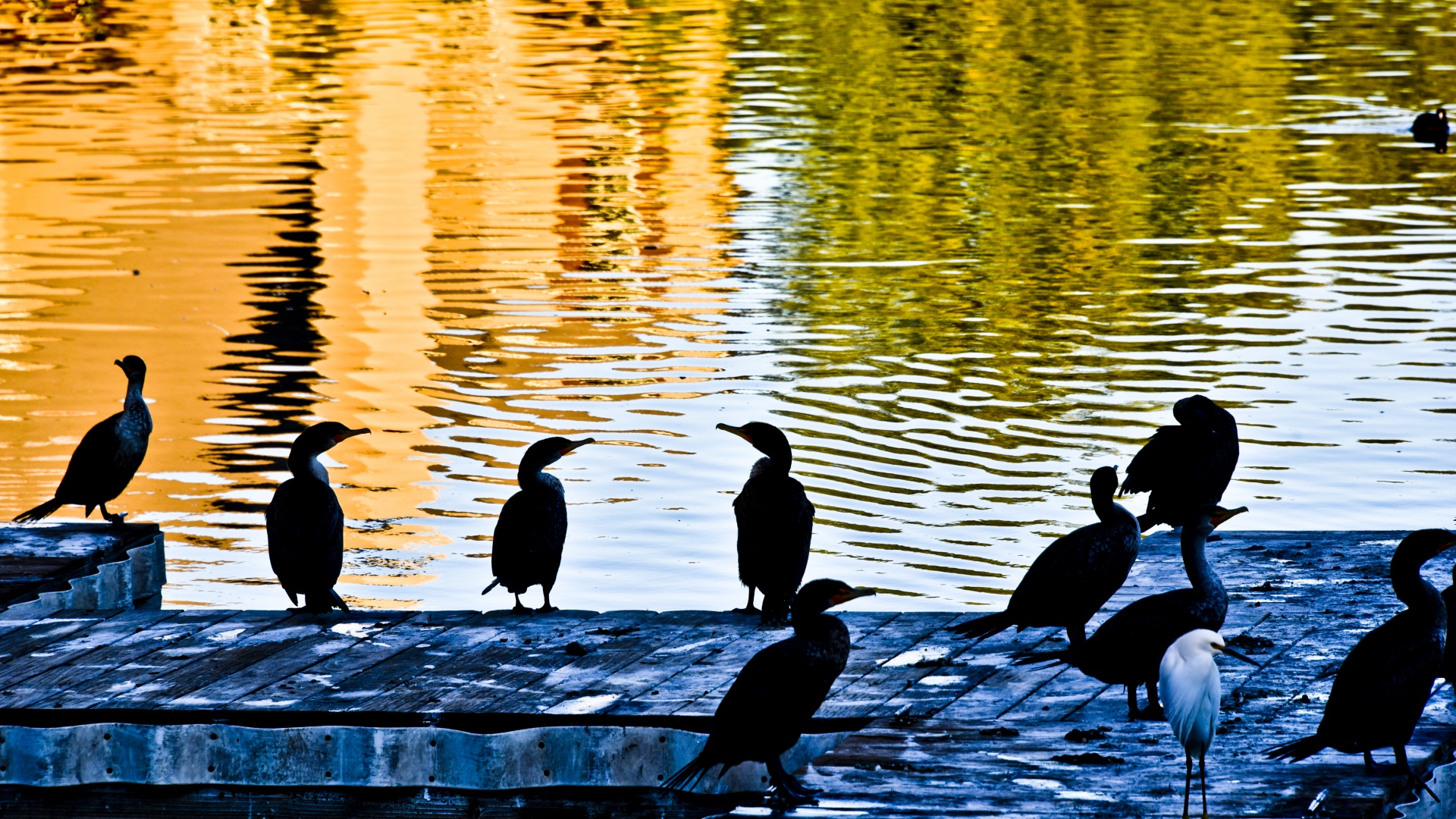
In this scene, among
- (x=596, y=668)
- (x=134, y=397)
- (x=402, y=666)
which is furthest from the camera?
(x=134, y=397)

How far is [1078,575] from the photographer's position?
8.59 meters

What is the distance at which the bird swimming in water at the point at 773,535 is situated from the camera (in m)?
9.80

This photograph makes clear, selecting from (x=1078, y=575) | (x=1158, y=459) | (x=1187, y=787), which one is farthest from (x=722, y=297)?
(x=1187, y=787)

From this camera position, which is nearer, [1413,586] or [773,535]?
[1413,586]

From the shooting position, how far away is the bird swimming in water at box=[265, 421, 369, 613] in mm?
10344

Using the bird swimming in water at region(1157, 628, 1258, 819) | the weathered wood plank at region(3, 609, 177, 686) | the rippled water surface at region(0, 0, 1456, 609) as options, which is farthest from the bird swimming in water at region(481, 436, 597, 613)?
the bird swimming in water at region(1157, 628, 1258, 819)

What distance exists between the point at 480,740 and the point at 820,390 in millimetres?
10298

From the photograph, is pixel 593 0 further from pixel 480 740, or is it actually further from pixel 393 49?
pixel 480 740

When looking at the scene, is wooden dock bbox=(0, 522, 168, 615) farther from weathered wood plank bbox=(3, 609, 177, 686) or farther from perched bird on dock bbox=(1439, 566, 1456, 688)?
perched bird on dock bbox=(1439, 566, 1456, 688)

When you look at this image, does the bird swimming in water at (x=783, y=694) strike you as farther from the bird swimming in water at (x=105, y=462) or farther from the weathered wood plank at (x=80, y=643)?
the bird swimming in water at (x=105, y=462)

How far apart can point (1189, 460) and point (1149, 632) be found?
3.51m

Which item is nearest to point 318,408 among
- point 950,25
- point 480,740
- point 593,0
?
point 480,740

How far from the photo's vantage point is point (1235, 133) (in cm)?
3359

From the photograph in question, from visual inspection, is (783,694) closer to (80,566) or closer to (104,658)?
(104,658)
